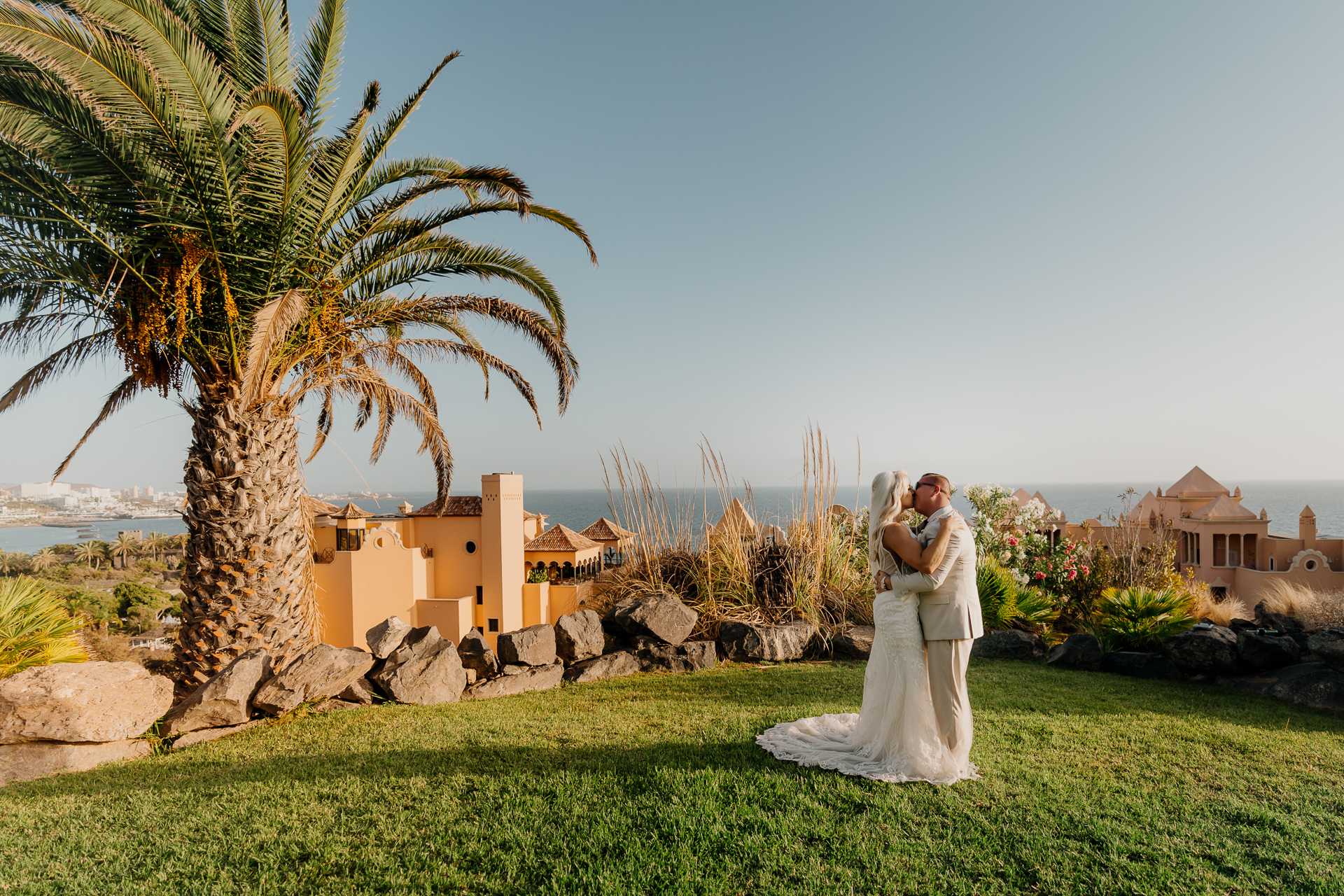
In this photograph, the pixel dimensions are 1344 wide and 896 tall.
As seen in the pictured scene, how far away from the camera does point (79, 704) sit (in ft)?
13.1

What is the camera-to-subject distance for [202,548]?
5.35 meters

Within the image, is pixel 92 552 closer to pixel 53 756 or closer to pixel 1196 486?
pixel 53 756

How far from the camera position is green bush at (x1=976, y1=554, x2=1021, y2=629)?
7332mm

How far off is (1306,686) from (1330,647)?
29.9 inches

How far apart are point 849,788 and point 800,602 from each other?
377 cm

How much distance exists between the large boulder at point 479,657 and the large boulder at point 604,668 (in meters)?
0.77

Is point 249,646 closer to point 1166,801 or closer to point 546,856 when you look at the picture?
point 546,856

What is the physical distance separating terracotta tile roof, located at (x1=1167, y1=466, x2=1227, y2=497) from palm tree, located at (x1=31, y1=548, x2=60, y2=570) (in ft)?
146

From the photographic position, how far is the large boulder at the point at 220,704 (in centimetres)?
442

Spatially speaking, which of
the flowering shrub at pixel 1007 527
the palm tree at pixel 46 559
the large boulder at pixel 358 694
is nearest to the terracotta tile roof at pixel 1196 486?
the flowering shrub at pixel 1007 527

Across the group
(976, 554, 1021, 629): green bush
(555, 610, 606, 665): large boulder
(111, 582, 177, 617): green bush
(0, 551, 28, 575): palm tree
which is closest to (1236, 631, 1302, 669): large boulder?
(976, 554, 1021, 629): green bush

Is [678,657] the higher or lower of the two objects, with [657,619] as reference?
lower

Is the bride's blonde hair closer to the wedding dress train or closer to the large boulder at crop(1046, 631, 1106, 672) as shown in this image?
the wedding dress train

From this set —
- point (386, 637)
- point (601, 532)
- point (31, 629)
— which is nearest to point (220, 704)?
point (386, 637)
